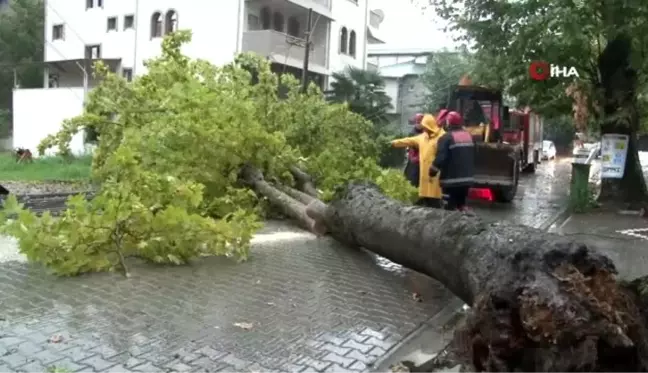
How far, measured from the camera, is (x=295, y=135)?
1126 cm

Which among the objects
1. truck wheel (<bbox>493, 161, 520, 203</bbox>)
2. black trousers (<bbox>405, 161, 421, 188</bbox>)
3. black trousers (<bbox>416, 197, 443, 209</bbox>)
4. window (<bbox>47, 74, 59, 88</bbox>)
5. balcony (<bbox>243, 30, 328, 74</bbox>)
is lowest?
truck wheel (<bbox>493, 161, 520, 203</bbox>)

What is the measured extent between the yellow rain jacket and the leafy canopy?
399mm

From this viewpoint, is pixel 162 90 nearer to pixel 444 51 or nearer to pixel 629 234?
pixel 629 234

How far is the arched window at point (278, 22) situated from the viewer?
29850 mm

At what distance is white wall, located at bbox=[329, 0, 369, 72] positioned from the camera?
107ft

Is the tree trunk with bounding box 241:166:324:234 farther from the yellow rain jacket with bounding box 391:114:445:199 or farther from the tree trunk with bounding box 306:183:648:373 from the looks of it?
the tree trunk with bounding box 306:183:648:373

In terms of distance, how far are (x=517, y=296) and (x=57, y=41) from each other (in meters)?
34.3

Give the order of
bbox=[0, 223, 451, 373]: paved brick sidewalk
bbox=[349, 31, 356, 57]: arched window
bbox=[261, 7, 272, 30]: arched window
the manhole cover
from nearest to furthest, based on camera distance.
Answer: bbox=[0, 223, 451, 373]: paved brick sidewalk, the manhole cover, bbox=[261, 7, 272, 30]: arched window, bbox=[349, 31, 356, 57]: arched window

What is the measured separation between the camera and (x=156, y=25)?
2923cm

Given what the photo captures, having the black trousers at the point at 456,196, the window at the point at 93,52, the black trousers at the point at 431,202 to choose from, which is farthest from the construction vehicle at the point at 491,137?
the window at the point at 93,52

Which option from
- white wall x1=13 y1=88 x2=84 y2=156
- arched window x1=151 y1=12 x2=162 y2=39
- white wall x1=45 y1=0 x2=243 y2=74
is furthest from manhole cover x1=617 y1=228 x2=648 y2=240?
white wall x1=13 y1=88 x2=84 y2=156

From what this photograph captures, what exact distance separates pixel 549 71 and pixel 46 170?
1509 centimetres

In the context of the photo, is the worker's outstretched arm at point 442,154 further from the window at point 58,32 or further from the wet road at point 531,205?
the window at point 58,32

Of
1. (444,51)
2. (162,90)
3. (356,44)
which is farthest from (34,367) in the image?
(444,51)
